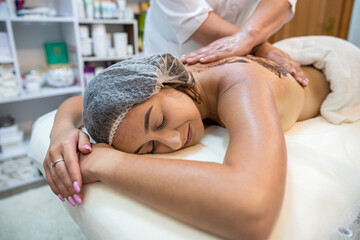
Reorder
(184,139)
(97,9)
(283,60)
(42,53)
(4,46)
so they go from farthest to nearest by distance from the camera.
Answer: (42,53) → (97,9) → (4,46) → (283,60) → (184,139)

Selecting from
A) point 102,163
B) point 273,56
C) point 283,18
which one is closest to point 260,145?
point 102,163

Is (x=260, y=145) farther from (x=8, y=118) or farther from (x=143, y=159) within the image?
(x=8, y=118)

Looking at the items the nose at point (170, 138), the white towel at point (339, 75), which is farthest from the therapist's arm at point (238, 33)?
the nose at point (170, 138)

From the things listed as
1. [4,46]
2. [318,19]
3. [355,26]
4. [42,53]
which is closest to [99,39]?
[42,53]

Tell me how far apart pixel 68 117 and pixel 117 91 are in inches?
12.9

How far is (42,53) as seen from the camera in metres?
1.98

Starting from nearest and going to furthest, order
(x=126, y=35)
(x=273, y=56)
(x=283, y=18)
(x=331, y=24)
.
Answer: (x=273, y=56)
(x=283, y=18)
(x=126, y=35)
(x=331, y=24)

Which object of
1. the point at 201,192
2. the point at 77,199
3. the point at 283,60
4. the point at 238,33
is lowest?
the point at 77,199

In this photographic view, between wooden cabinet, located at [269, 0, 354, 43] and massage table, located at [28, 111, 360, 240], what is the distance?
2474 mm

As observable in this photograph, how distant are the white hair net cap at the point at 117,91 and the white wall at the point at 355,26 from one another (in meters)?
2.76

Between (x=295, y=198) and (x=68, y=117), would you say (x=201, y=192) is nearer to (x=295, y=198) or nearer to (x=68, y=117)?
(x=295, y=198)

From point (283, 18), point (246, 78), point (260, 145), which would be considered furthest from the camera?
point (283, 18)

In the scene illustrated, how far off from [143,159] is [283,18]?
1.01 metres

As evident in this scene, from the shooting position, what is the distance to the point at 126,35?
6.67 ft
